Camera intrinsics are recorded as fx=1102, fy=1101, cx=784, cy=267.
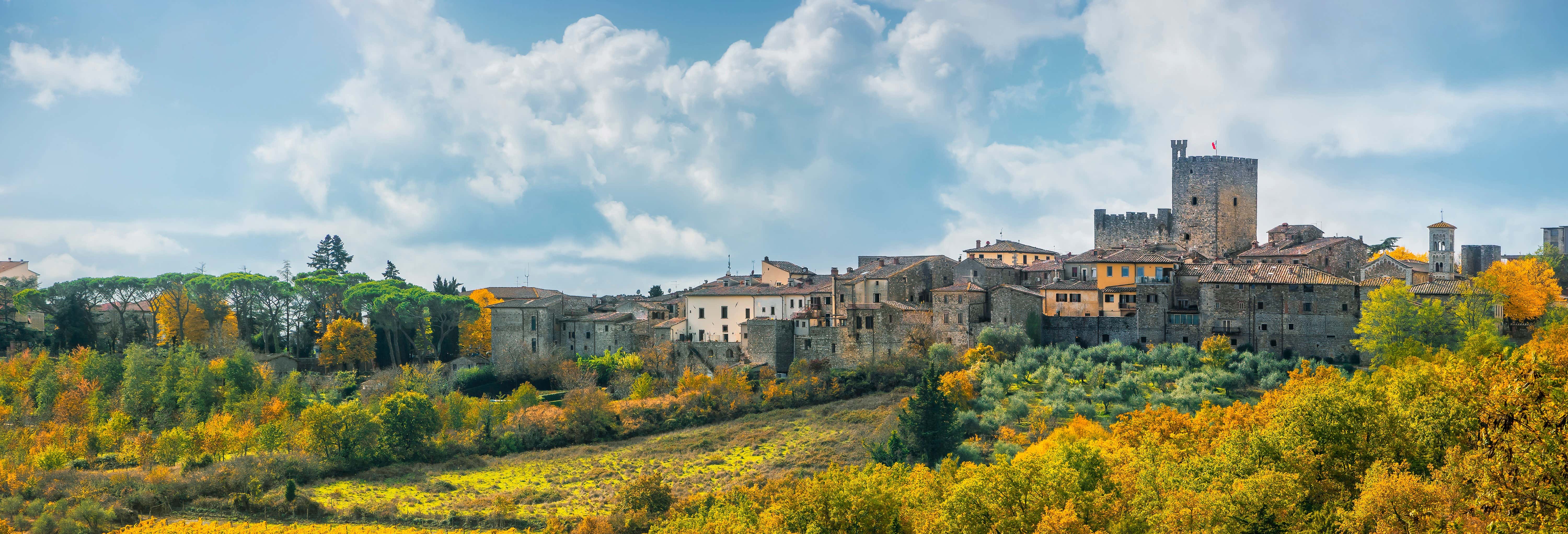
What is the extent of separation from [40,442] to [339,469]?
1390 cm

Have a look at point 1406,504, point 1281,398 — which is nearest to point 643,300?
point 1281,398

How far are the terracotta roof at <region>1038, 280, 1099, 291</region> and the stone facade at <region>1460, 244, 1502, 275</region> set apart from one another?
1758 centimetres

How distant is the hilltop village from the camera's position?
45.9m

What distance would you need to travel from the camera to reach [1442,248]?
4878 centimetres

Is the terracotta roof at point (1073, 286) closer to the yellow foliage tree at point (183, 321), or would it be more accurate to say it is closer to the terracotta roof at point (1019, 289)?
the terracotta roof at point (1019, 289)

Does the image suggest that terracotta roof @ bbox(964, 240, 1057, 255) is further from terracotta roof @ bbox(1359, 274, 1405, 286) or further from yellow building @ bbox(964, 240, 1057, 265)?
terracotta roof @ bbox(1359, 274, 1405, 286)

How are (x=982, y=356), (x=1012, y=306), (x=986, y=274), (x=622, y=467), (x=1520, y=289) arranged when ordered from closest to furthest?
(x=1520, y=289)
(x=622, y=467)
(x=982, y=356)
(x=1012, y=306)
(x=986, y=274)

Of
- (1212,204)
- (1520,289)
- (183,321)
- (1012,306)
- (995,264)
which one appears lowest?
(183,321)

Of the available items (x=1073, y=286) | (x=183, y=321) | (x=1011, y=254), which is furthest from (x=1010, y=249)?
(x=183, y=321)

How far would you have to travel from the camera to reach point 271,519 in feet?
129

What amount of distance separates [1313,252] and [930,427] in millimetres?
24029

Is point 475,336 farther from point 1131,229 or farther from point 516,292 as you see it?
point 1131,229

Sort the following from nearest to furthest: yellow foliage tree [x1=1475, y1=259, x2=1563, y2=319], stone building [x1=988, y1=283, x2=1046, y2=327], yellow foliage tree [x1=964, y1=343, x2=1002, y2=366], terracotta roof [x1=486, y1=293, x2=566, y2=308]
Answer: yellow foliage tree [x1=1475, y1=259, x2=1563, y2=319] → yellow foliage tree [x1=964, y1=343, x2=1002, y2=366] → stone building [x1=988, y1=283, x2=1046, y2=327] → terracotta roof [x1=486, y1=293, x2=566, y2=308]

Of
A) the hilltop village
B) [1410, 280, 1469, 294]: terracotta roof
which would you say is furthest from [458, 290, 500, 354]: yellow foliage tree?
[1410, 280, 1469, 294]: terracotta roof
